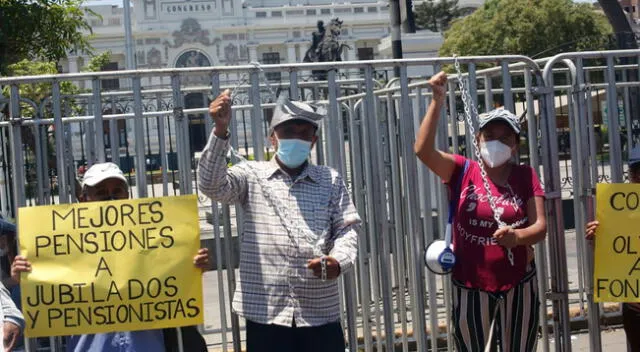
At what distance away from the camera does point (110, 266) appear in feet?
15.2

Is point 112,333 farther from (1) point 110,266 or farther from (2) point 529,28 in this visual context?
(2) point 529,28

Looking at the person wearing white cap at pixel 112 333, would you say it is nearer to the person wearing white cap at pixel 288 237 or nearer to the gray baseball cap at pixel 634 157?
the person wearing white cap at pixel 288 237

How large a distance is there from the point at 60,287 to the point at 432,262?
169 cm

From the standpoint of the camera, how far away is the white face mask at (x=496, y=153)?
4945mm

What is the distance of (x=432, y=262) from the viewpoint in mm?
4902

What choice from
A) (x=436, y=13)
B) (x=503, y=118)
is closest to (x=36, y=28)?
(x=503, y=118)

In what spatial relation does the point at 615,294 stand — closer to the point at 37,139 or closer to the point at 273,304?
the point at 273,304

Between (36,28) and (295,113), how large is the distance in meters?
8.96

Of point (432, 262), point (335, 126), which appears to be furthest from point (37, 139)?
point (432, 262)

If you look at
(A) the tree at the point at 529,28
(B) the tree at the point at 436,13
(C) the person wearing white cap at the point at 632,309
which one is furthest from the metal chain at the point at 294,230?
(B) the tree at the point at 436,13

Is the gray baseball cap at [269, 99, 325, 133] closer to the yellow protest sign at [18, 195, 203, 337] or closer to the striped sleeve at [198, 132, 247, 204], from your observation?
the striped sleeve at [198, 132, 247, 204]

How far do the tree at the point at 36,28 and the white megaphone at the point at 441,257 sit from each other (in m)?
8.73

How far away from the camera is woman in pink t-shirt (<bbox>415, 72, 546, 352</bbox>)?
488 centimetres

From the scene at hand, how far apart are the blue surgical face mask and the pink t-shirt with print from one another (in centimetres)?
82
